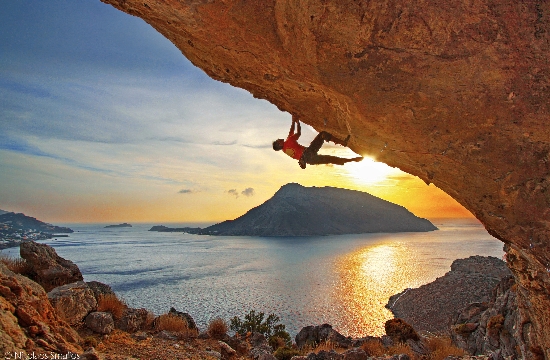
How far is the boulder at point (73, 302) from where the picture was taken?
8.98 metres

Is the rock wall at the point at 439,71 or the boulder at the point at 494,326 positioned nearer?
the rock wall at the point at 439,71

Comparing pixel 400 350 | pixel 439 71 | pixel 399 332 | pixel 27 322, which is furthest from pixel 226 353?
pixel 439 71

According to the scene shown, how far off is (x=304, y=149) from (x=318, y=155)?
337 mm

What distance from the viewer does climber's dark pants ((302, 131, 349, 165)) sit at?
A: 6.29 m

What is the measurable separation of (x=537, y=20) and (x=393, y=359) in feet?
31.2

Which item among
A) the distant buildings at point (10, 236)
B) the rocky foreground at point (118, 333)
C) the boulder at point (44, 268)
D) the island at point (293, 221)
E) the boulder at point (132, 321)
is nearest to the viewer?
the rocky foreground at point (118, 333)

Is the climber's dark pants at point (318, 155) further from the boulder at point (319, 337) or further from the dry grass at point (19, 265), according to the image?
the dry grass at point (19, 265)

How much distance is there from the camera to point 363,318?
34375 mm

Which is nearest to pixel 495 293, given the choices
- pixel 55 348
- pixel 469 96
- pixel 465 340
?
pixel 465 340

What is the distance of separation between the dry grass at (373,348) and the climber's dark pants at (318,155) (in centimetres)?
912

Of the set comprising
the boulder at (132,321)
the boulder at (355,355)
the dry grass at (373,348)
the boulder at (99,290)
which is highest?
the boulder at (99,290)

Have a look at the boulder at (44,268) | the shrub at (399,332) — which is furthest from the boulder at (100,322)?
the shrub at (399,332)

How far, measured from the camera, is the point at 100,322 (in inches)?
366

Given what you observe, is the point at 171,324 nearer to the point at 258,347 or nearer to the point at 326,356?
the point at 258,347
